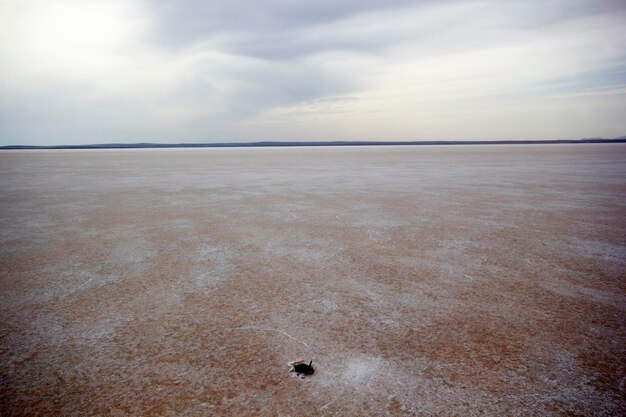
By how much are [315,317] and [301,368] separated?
24.0 inches

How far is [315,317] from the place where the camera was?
2.60 m

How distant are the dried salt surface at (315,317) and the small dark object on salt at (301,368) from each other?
0.04 m

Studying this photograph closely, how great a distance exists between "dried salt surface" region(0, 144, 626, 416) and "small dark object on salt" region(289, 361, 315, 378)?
0.14 feet

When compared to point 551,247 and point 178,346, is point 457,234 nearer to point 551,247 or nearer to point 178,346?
point 551,247

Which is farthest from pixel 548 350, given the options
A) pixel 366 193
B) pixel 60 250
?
pixel 366 193

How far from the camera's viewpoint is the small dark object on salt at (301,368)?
1.96 meters

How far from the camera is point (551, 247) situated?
4242mm

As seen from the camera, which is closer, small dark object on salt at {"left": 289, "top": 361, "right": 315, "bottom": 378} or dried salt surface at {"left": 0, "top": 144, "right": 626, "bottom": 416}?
dried salt surface at {"left": 0, "top": 144, "right": 626, "bottom": 416}

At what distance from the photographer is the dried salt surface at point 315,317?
1791 mm

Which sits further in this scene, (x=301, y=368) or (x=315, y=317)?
(x=315, y=317)

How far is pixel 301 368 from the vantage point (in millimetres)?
2006

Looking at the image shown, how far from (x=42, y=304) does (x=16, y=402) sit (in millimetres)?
1240

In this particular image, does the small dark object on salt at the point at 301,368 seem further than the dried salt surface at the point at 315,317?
Yes

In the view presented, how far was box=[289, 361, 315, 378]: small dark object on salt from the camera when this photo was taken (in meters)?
1.96
